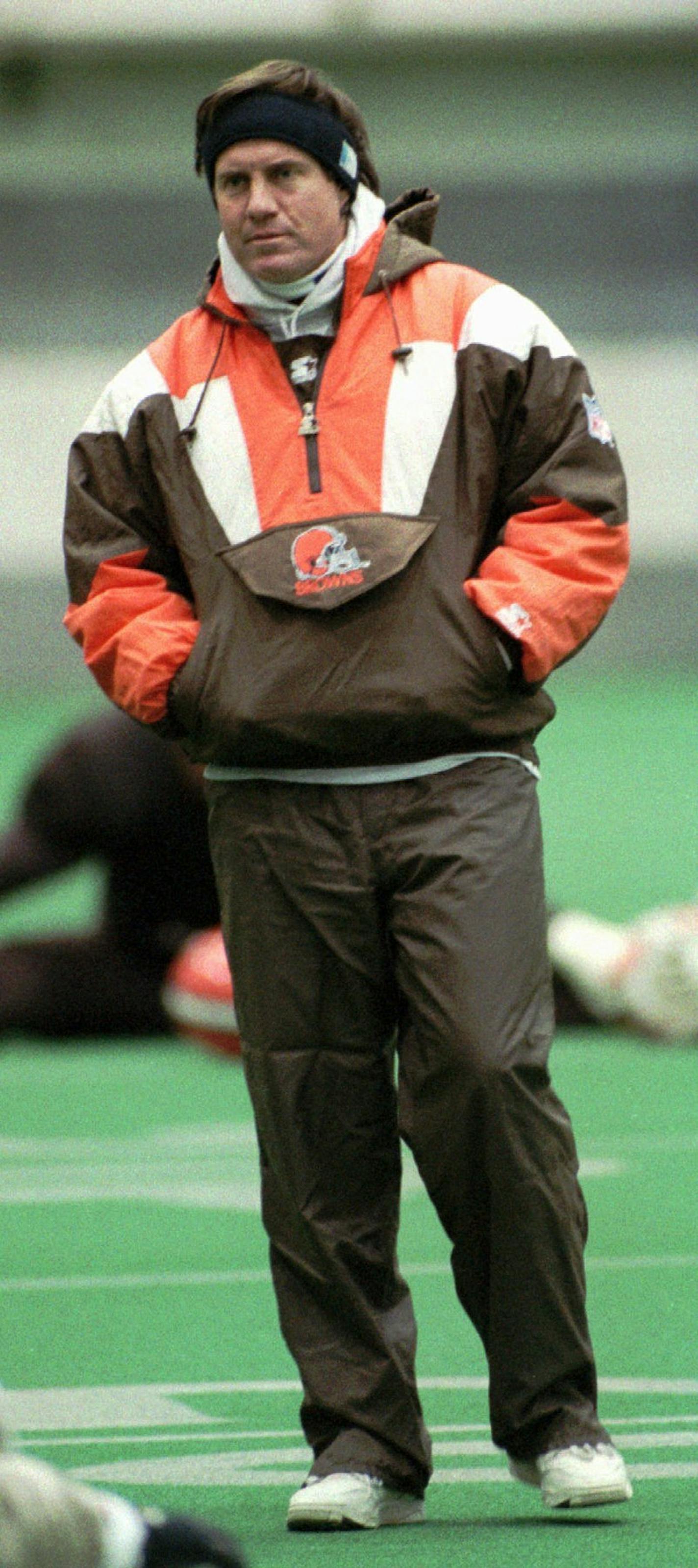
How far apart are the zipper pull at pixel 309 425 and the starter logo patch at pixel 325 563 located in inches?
5.8

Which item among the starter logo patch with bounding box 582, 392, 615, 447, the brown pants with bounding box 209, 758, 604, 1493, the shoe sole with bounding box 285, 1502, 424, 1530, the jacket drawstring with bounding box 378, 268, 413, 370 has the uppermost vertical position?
the jacket drawstring with bounding box 378, 268, 413, 370

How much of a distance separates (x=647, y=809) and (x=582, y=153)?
32.3ft

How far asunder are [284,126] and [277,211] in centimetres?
13

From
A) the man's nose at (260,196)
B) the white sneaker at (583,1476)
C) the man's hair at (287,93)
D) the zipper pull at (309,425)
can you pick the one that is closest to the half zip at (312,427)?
the zipper pull at (309,425)

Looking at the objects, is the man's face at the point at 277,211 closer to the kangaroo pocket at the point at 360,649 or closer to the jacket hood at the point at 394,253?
the jacket hood at the point at 394,253

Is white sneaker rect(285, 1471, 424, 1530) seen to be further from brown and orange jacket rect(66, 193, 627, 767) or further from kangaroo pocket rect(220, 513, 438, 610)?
kangaroo pocket rect(220, 513, 438, 610)

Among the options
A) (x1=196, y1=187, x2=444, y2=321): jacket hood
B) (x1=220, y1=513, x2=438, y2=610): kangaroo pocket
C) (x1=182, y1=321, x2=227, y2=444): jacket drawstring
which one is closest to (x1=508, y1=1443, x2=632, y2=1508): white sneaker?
(x1=220, y1=513, x2=438, y2=610): kangaroo pocket

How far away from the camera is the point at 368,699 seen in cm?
386

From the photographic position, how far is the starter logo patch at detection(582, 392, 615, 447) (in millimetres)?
3951

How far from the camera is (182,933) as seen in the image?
8.94 metres

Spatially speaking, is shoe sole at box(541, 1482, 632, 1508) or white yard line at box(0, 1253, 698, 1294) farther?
white yard line at box(0, 1253, 698, 1294)

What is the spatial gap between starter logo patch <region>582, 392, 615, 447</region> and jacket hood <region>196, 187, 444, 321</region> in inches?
12.1

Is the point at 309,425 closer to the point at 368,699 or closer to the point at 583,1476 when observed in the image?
the point at 368,699

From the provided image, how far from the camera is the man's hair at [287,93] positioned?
157 inches
